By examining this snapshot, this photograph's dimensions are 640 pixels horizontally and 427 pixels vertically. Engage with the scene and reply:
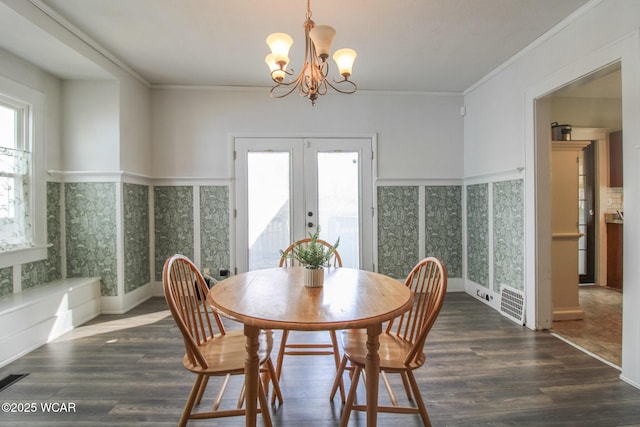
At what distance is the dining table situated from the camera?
1.22 metres

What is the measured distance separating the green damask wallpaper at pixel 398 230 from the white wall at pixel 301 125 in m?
0.24

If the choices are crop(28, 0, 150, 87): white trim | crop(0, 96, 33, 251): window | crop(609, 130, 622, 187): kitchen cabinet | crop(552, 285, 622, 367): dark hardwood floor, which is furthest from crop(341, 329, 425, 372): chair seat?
crop(609, 130, 622, 187): kitchen cabinet

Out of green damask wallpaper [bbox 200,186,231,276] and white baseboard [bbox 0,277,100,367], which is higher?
green damask wallpaper [bbox 200,186,231,276]

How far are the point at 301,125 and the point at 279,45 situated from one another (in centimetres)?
225

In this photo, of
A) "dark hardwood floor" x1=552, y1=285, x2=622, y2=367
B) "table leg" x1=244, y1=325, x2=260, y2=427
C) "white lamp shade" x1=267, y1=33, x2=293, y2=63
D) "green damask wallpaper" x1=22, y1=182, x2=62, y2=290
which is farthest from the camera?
"green damask wallpaper" x1=22, y1=182, x2=62, y2=290

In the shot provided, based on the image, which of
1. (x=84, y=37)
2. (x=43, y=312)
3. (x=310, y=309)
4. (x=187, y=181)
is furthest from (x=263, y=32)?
(x=43, y=312)

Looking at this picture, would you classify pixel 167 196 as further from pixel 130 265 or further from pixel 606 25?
pixel 606 25

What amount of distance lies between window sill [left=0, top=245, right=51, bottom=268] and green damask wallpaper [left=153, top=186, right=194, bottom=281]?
1.11 meters

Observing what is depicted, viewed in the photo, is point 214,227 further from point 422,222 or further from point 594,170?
point 594,170

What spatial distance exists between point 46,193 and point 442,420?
12.9ft

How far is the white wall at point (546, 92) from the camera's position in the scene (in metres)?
2.02

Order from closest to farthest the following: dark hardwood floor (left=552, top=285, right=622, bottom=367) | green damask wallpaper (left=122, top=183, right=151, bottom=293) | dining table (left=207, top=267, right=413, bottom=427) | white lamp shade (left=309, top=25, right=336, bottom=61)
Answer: dining table (left=207, top=267, right=413, bottom=427) → white lamp shade (left=309, top=25, right=336, bottom=61) → dark hardwood floor (left=552, top=285, right=622, bottom=367) → green damask wallpaper (left=122, top=183, right=151, bottom=293)

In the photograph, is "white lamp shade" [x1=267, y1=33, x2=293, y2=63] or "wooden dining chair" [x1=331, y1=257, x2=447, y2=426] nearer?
"wooden dining chair" [x1=331, y1=257, x2=447, y2=426]

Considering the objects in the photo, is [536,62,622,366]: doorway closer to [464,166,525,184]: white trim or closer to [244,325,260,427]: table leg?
[464,166,525,184]: white trim
